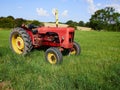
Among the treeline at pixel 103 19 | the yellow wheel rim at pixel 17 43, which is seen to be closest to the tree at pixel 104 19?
the treeline at pixel 103 19

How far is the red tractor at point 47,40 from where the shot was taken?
955 cm

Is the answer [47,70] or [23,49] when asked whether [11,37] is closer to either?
[23,49]

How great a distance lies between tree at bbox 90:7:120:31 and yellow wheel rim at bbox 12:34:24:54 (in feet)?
269

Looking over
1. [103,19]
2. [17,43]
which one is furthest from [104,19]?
[17,43]

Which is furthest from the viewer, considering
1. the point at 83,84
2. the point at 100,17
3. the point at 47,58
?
the point at 100,17

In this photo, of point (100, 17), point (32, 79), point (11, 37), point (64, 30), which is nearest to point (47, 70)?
point (32, 79)

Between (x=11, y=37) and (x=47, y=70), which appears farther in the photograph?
(x=11, y=37)

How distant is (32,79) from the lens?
6.64 metres

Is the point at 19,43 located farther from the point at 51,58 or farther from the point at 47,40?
the point at 51,58

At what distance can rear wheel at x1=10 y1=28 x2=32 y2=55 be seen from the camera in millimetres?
10547

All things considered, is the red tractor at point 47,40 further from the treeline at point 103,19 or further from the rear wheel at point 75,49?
the treeline at point 103,19

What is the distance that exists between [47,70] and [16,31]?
12.6 feet

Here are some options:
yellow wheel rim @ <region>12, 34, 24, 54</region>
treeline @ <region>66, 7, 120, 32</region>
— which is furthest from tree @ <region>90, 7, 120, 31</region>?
yellow wheel rim @ <region>12, 34, 24, 54</region>

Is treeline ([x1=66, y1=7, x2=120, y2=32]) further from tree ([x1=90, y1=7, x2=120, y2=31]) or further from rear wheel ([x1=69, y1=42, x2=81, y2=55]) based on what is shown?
rear wheel ([x1=69, y1=42, x2=81, y2=55])
